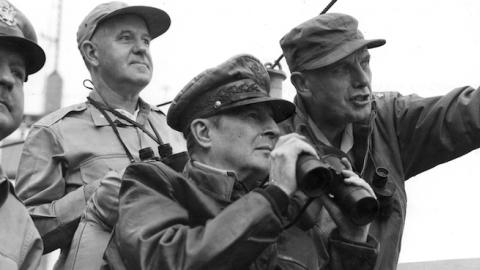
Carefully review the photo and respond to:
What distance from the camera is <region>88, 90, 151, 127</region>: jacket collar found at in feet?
20.8

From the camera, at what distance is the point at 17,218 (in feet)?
17.0

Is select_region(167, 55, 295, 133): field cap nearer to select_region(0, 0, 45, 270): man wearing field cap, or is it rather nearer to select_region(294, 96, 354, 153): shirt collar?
select_region(294, 96, 354, 153): shirt collar

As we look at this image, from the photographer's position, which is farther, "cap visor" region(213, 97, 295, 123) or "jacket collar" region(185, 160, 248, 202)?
"cap visor" region(213, 97, 295, 123)

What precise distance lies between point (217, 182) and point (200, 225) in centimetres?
20

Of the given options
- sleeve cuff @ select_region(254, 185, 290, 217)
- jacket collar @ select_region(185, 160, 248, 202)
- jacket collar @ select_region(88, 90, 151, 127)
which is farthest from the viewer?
jacket collar @ select_region(88, 90, 151, 127)

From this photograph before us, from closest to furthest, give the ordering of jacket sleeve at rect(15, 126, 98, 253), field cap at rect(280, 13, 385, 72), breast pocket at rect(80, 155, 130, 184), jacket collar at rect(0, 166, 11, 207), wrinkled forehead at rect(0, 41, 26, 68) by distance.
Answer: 1. jacket collar at rect(0, 166, 11, 207)
2. wrinkled forehead at rect(0, 41, 26, 68)
3. field cap at rect(280, 13, 385, 72)
4. jacket sleeve at rect(15, 126, 98, 253)
5. breast pocket at rect(80, 155, 130, 184)

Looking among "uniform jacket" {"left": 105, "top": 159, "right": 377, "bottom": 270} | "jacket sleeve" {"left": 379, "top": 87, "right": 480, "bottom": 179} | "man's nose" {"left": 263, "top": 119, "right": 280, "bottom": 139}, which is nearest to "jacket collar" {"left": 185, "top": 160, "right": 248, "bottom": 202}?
"uniform jacket" {"left": 105, "top": 159, "right": 377, "bottom": 270}

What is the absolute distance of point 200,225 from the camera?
4.82 m

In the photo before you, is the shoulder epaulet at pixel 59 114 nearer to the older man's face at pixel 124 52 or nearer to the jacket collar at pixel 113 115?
the jacket collar at pixel 113 115

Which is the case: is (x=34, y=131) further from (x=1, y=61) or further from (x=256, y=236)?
(x=256, y=236)

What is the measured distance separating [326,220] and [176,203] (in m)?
0.82

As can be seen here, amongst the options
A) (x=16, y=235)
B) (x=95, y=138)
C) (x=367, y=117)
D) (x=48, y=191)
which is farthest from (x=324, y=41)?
(x=16, y=235)

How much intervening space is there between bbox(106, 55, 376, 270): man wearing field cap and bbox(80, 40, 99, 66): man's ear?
1486 millimetres

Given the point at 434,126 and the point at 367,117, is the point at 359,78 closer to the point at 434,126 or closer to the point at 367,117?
the point at 367,117
